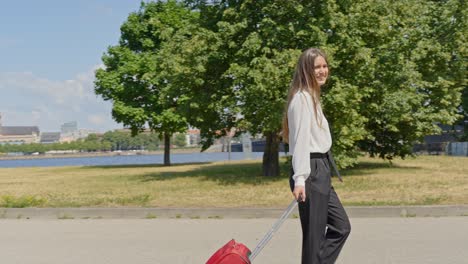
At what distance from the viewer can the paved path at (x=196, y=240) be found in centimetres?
600

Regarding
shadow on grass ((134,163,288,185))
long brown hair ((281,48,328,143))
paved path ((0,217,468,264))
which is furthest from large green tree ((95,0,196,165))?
long brown hair ((281,48,328,143))

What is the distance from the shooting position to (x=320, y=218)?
371 centimetres

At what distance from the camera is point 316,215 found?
12.1ft

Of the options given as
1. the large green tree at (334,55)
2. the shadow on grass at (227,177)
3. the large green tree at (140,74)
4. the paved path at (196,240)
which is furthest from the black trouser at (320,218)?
the large green tree at (140,74)

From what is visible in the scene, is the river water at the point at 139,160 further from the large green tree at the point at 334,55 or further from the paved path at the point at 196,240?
the paved path at the point at 196,240

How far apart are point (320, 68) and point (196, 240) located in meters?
3.96

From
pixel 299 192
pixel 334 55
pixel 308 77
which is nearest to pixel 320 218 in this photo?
pixel 299 192

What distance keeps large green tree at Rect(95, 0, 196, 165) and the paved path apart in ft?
91.6

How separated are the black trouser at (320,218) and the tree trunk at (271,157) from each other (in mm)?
16074

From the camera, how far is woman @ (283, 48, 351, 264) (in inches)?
143

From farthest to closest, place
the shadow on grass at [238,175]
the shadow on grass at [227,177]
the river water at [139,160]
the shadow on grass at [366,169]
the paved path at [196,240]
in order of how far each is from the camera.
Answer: the river water at [139,160]
the shadow on grass at [366,169]
the shadow on grass at [238,175]
the shadow on grass at [227,177]
the paved path at [196,240]

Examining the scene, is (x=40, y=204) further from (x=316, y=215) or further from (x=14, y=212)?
(x=316, y=215)

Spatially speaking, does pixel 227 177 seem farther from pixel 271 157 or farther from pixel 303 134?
pixel 303 134

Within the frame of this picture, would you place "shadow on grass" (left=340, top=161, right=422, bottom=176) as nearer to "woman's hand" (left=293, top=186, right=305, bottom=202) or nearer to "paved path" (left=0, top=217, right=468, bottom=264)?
"paved path" (left=0, top=217, right=468, bottom=264)
